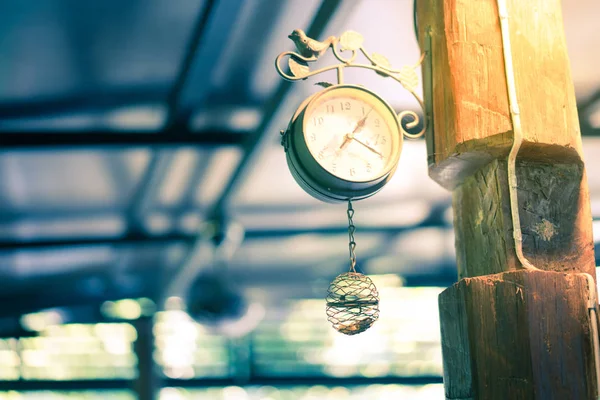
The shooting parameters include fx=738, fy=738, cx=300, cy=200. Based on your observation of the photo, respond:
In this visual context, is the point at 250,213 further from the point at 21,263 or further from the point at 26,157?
the point at 21,263

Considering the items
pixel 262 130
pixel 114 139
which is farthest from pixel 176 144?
pixel 262 130

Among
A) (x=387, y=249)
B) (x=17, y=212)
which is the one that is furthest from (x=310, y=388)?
(x=17, y=212)

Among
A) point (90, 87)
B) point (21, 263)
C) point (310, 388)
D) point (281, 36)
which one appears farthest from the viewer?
point (310, 388)

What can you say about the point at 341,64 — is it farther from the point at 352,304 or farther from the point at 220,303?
the point at 220,303

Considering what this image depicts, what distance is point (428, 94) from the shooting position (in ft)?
8.65

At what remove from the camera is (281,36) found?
156 inches

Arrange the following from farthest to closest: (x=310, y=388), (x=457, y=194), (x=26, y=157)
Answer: (x=310, y=388)
(x=26, y=157)
(x=457, y=194)

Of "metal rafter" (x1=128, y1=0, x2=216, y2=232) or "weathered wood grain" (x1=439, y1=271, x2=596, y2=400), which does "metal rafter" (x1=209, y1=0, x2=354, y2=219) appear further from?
"weathered wood grain" (x1=439, y1=271, x2=596, y2=400)

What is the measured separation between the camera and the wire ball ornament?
8.15 feet

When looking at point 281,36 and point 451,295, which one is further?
point 281,36

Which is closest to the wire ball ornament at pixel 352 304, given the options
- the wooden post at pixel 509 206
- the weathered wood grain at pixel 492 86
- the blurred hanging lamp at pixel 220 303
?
the wooden post at pixel 509 206

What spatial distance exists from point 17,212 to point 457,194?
15.2 feet

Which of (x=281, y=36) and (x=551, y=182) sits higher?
(x=281, y=36)

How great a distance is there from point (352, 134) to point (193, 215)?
13.7ft
